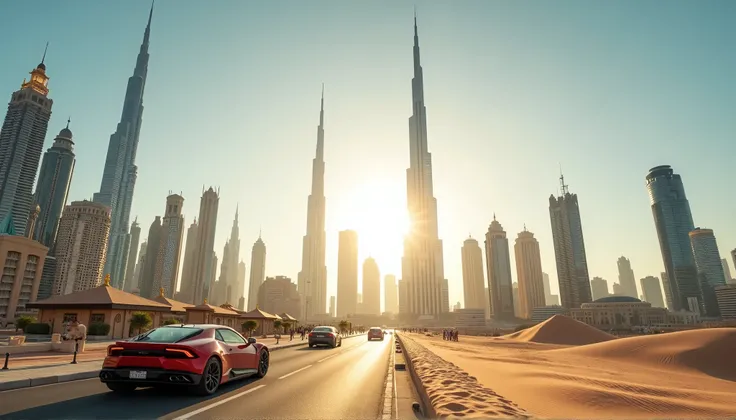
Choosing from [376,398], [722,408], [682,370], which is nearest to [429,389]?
[376,398]

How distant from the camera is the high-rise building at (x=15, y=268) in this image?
57875mm

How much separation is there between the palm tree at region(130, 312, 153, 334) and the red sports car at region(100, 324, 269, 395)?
27.3 metres

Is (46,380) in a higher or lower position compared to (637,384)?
higher

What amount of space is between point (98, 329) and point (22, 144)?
200 m

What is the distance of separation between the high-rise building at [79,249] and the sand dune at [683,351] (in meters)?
202

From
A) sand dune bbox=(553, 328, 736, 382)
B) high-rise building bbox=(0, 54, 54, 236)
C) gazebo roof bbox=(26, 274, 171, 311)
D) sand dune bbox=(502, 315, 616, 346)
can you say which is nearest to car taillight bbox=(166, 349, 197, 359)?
sand dune bbox=(553, 328, 736, 382)

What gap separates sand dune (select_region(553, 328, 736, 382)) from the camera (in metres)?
21.8

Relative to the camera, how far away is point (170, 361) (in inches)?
284

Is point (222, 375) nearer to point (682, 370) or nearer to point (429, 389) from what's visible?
point (429, 389)

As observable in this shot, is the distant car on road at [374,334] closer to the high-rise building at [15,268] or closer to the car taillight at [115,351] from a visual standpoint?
the car taillight at [115,351]

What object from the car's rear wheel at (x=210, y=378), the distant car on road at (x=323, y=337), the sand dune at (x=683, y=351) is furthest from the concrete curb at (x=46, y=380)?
the sand dune at (x=683, y=351)

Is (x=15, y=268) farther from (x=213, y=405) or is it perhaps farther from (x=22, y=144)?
(x=22, y=144)

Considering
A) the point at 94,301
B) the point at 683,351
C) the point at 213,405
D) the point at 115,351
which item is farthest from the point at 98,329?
the point at 683,351

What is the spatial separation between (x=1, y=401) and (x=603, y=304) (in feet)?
708
